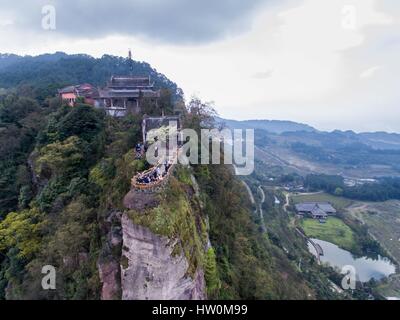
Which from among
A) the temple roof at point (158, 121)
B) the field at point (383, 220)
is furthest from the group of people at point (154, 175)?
the field at point (383, 220)

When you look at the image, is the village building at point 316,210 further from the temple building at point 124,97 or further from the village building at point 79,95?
the village building at point 79,95

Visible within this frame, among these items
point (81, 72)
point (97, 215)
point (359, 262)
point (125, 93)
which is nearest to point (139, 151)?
point (97, 215)

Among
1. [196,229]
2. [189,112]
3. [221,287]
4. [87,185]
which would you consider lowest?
[221,287]

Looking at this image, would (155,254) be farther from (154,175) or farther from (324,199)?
(324,199)

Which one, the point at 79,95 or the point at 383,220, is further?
the point at 383,220
